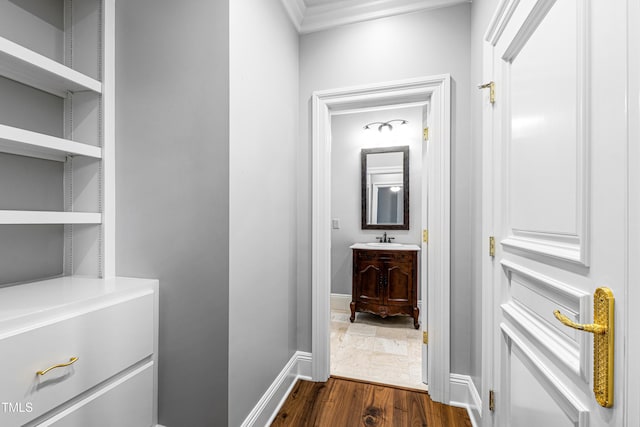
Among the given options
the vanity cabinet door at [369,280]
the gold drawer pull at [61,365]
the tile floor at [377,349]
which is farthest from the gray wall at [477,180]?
the gold drawer pull at [61,365]

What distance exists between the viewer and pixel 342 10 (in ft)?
6.69

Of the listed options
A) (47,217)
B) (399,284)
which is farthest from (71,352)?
(399,284)

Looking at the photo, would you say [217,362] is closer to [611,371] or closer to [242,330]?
[242,330]

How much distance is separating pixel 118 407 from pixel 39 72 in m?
1.44

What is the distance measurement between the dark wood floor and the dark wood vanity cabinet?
3.81 feet

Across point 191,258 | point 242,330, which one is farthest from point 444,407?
point 191,258

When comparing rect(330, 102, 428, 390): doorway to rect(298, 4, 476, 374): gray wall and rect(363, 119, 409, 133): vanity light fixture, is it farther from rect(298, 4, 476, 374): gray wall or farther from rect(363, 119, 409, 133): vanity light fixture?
rect(298, 4, 476, 374): gray wall

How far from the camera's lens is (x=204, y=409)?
1324mm

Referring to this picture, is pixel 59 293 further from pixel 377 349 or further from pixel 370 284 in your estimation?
Answer: pixel 370 284

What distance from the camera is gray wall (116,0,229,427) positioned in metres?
1.32

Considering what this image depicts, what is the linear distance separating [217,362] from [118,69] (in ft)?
5.02

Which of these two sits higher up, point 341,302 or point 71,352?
point 71,352

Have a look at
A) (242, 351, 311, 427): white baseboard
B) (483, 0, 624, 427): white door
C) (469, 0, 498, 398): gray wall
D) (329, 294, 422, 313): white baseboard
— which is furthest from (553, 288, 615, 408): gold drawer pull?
(329, 294, 422, 313): white baseboard

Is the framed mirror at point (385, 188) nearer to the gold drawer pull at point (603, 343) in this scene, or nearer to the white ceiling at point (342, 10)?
the white ceiling at point (342, 10)
